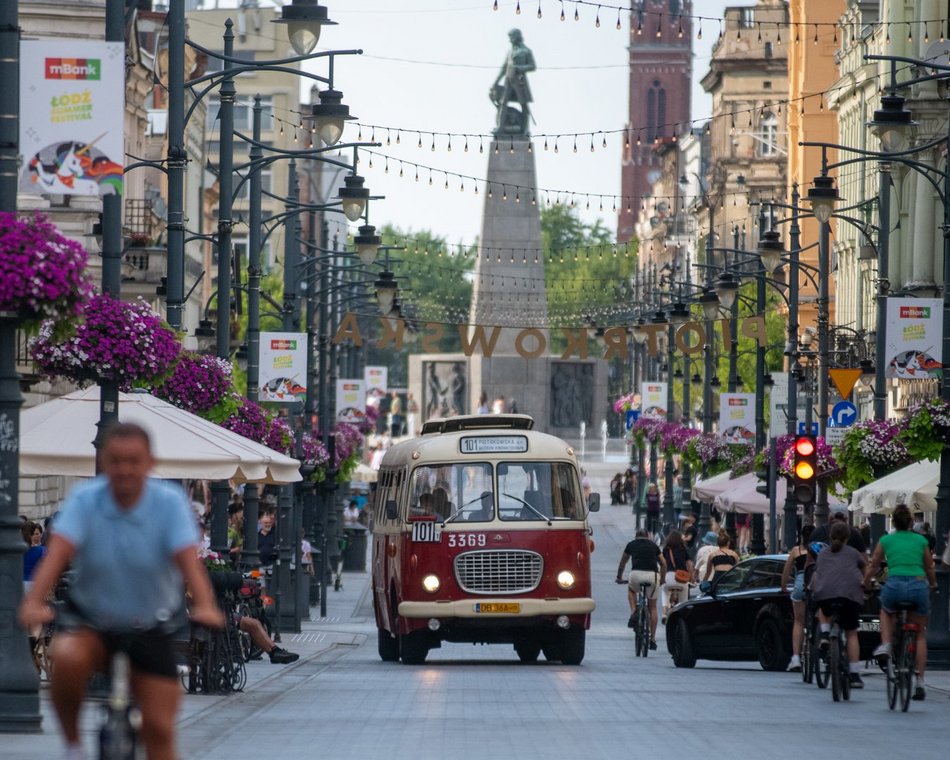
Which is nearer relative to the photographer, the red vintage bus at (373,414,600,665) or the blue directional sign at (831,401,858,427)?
the red vintage bus at (373,414,600,665)

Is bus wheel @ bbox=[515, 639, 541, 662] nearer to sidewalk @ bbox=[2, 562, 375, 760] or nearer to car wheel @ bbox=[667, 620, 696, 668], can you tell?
car wheel @ bbox=[667, 620, 696, 668]

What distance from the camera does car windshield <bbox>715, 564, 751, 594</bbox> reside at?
92.4ft

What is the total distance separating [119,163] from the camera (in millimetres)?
Answer: 16688

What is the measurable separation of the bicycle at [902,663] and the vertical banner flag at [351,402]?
41.8 meters

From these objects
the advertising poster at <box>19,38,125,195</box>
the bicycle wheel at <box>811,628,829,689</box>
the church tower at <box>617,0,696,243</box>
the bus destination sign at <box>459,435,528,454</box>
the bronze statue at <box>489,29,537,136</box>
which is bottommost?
the bicycle wheel at <box>811,628,829,689</box>

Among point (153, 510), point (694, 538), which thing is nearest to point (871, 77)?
point (694, 538)

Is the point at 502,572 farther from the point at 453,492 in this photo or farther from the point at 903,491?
the point at 903,491

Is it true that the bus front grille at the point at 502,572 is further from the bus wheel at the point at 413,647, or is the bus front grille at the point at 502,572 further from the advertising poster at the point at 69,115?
the advertising poster at the point at 69,115

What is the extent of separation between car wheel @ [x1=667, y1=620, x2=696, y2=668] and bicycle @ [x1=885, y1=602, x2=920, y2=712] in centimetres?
783

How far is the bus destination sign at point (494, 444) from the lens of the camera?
28141mm

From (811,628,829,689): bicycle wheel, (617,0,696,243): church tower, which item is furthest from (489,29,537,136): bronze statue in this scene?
(617,0,696,243): church tower

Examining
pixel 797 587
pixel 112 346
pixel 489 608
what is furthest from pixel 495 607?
pixel 112 346

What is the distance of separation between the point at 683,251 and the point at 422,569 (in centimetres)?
11200

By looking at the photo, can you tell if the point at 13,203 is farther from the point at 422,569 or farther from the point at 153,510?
the point at 422,569
